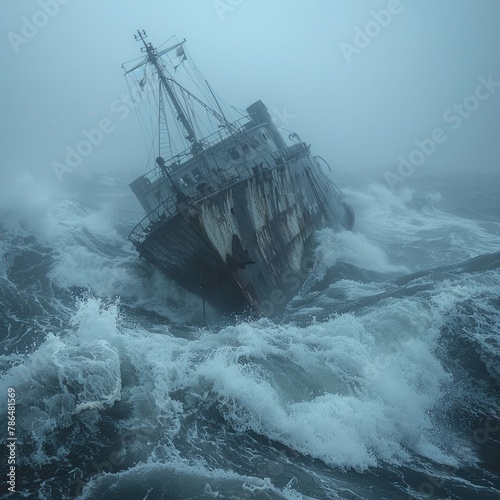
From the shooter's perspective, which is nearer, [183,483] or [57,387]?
[183,483]

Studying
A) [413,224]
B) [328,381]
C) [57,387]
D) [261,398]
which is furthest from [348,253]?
[413,224]

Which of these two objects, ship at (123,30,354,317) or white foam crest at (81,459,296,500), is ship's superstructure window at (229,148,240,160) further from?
white foam crest at (81,459,296,500)

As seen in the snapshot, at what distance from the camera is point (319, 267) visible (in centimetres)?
1845

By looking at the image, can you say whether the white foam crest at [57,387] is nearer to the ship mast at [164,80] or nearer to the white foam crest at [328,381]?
the white foam crest at [328,381]

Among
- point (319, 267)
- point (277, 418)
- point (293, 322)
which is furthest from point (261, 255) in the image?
point (277, 418)

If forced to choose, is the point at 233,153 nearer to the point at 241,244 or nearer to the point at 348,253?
the point at 241,244

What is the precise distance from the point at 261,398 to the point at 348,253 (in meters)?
14.3

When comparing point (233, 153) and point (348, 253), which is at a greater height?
point (233, 153)

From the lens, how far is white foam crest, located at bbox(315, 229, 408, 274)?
62.6 ft

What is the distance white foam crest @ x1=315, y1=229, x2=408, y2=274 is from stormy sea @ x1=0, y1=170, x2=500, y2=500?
15.0ft

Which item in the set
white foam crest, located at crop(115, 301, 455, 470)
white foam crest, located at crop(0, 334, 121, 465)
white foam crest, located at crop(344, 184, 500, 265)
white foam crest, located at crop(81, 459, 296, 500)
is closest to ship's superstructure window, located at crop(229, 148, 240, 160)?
white foam crest, located at crop(115, 301, 455, 470)

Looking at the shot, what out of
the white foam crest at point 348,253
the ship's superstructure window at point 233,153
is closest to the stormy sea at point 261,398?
the white foam crest at point 348,253

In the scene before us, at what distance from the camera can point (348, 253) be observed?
2033cm

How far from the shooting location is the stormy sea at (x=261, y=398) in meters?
6.08
